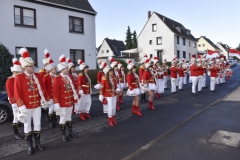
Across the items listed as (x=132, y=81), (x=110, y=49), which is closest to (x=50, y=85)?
(x=132, y=81)

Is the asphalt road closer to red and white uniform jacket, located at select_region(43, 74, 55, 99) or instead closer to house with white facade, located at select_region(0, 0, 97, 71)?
red and white uniform jacket, located at select_region(43, 74, 55, 99)

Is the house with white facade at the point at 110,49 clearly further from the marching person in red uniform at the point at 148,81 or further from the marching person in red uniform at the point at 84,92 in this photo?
the marching person in red uniform at the point at 84,92

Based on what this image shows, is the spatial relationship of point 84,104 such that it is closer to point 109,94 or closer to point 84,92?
point 84,92

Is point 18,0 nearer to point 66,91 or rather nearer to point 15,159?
point 66,91

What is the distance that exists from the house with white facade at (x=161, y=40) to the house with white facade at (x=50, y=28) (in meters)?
24.1

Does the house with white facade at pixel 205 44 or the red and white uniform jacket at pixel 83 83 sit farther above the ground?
the house with white facade at pixel 205 44

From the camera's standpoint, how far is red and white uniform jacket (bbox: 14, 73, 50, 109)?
478 cm

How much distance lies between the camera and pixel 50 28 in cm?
1784

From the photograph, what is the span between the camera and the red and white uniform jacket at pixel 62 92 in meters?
5.52

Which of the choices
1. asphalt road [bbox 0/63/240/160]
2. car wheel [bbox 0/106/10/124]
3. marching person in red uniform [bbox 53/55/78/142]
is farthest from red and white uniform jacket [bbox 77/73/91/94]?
car wheel [bbox 0/106/10/124]

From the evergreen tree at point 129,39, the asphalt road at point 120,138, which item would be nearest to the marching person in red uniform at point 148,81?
the asphalt road at point 120,138

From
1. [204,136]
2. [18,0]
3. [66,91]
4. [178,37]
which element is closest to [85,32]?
[18,0]

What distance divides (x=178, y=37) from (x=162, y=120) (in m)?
39.6

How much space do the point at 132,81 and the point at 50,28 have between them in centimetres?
1238
